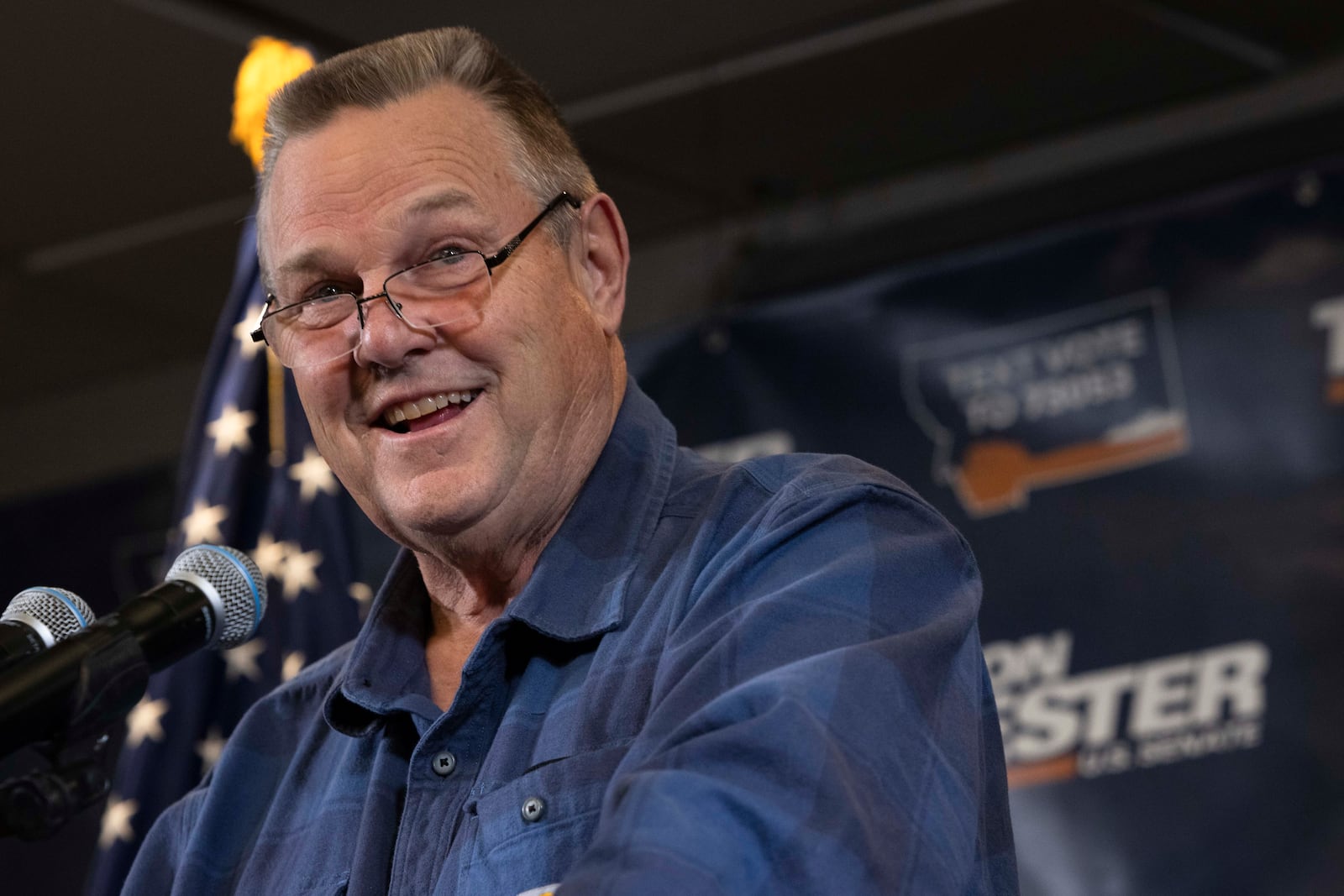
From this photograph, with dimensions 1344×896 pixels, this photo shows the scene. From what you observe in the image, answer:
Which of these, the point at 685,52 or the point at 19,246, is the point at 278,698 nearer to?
Result: the point at 685,52

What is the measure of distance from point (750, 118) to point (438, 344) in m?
2.16

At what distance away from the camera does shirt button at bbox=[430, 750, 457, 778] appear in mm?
1269

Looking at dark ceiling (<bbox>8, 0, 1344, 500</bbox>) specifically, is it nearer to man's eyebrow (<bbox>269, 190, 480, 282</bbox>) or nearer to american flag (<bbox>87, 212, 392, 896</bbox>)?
american flag (<bbox>87, 212, 392, 896</bbox>)

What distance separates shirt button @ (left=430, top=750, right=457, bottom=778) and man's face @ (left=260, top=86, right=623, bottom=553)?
0.21 meters

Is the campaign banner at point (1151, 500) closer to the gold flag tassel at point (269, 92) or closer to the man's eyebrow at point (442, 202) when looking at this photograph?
the gold flag tassel at point (269, 92)

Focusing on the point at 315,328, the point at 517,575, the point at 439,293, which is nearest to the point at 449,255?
the point at 439,293

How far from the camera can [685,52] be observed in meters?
3.16

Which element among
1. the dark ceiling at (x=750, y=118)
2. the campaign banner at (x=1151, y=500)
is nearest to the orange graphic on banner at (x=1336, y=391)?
the campaign banner at (x=1151, y=500)

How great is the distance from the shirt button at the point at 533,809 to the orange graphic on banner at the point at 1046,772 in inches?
73.5

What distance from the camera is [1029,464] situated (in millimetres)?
2982

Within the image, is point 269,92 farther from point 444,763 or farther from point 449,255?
point 444,763

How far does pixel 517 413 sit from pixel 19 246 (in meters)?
2.88

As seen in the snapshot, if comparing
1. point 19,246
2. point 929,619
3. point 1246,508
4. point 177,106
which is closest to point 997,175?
point 1246,508

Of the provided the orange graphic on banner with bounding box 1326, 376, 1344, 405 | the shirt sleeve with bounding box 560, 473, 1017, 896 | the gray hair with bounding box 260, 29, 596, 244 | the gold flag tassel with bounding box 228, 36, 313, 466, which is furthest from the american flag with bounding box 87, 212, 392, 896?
the orange graphic on banner with bounding box 1326, 376, 1344, 405
